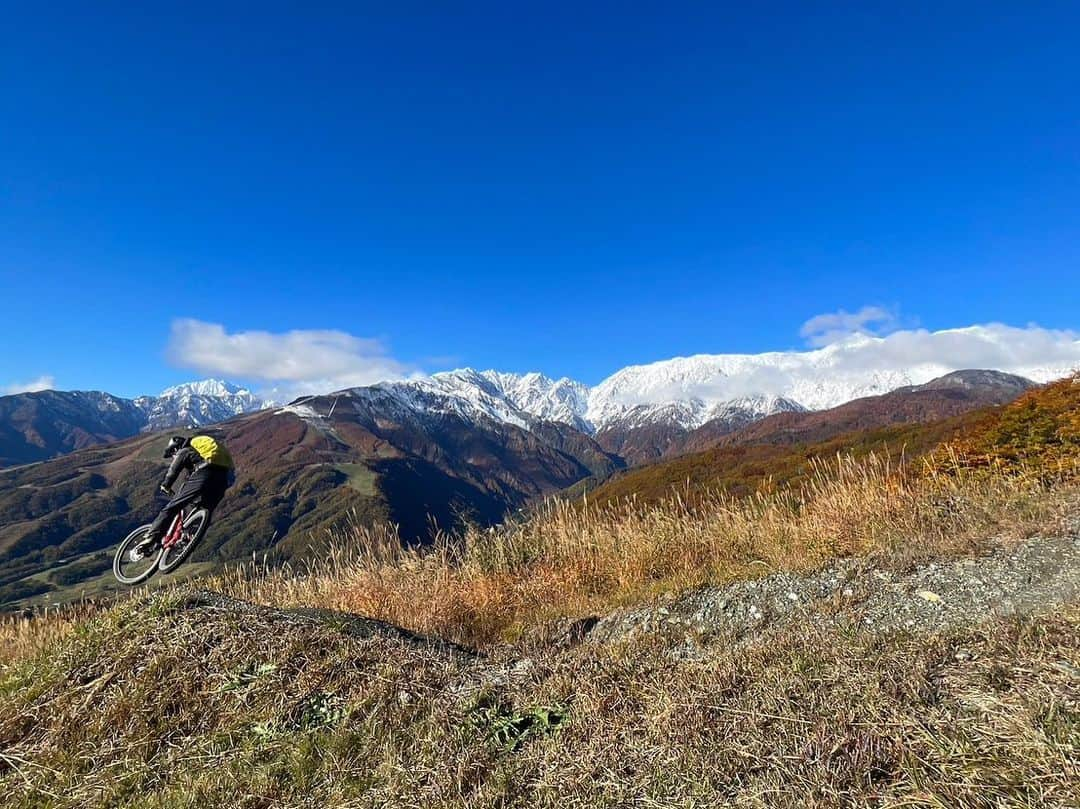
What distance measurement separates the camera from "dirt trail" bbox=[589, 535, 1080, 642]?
501 cm

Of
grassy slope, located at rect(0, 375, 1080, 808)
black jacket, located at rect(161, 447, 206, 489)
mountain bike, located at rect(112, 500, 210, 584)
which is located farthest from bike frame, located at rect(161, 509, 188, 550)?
grassy slope, located at rect(0, 375, 1080, 808)

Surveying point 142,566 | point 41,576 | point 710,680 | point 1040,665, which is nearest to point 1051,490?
point 1040,665

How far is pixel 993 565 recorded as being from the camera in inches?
239

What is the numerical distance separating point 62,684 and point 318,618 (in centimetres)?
204

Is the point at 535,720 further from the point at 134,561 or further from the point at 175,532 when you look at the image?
the point at 134,561

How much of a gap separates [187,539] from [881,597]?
Answer: 805cm

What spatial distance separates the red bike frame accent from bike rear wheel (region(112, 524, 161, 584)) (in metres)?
0.20

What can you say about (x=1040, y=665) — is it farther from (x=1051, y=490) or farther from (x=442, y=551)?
(x=442, y=551)

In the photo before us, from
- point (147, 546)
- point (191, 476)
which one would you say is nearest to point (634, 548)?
point (191, 476)

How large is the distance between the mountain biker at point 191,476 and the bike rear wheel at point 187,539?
0.45 feet

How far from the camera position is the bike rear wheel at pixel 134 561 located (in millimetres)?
6659

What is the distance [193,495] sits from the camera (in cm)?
666

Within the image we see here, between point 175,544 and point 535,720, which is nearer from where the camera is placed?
point 535,720

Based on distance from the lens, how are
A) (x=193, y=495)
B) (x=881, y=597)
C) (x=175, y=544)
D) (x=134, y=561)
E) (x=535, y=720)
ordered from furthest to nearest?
(x=134, y=561) < (x=175, y=544) < (x=193, y=495) < (x=881, y=597) < (x=535, y=720)
